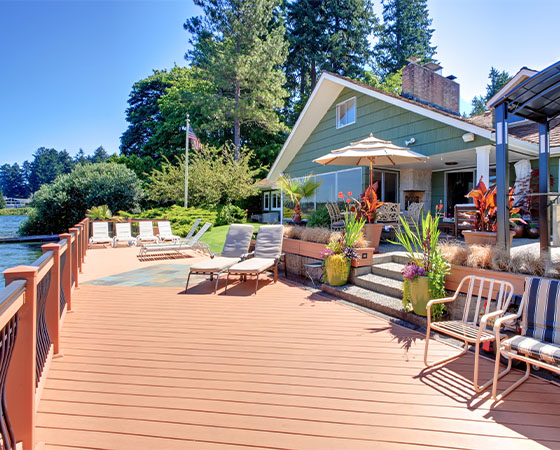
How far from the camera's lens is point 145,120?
3284cm

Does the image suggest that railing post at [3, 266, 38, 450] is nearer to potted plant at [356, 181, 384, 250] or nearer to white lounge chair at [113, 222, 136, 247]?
potted plant at [356, 181, 384, 250]

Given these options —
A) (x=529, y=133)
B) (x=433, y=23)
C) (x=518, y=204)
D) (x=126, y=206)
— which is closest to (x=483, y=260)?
(x=518, y=204)

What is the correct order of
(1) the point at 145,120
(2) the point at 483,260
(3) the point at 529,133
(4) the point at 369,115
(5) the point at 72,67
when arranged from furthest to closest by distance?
(1) the point at 145,120
(5) the point at 72,67
(4) the point at 369,115
(3) the point at 529,133
(2) the point at 483,260

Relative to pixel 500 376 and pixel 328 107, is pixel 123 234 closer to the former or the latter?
pixel 328 107

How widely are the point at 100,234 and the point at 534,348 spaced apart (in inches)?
510

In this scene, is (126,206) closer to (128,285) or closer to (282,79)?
(282,79)

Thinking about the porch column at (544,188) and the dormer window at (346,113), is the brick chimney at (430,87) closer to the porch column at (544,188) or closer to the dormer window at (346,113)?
the dormer window at (346,113)

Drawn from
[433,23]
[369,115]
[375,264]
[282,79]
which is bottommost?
[375,264]

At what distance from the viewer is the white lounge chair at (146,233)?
11852mm

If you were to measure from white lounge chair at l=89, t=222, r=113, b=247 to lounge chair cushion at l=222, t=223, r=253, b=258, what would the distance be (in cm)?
681

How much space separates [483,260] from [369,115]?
7154 millimetres

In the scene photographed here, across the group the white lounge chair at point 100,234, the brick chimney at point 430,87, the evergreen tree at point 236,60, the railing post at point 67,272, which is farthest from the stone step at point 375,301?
the evergreen tree at point 236,60

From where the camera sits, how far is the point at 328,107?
11617 millimetres

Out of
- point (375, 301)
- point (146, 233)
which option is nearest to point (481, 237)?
point (375, 301)
